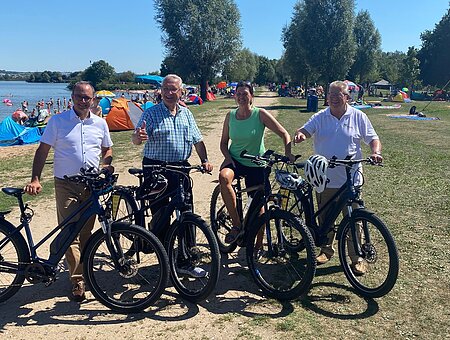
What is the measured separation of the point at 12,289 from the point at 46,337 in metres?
0.78

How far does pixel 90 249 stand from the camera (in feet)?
12.3

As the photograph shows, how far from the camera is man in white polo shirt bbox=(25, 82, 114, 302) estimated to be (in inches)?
151

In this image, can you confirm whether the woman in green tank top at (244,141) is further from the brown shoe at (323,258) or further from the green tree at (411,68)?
the green tree at (411,68)

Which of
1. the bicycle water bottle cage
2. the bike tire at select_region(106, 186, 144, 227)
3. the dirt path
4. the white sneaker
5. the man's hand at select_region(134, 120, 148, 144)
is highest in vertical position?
the man's hand at select_region(134, 120, 148, 144)

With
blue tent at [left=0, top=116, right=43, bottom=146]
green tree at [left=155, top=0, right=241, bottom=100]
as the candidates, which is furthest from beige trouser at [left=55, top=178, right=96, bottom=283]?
green tree at [left=155, top=0, right=241, bottom=100]

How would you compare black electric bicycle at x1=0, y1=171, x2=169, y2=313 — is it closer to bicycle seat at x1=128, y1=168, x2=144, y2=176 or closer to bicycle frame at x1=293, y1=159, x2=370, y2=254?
bicycle seat at x1=128, y1=168, x2=144, y2=176

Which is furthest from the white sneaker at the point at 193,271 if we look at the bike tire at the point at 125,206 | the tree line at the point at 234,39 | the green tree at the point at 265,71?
the green tree at the point at 265,71

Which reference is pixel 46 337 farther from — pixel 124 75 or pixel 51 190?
pixel 124 75

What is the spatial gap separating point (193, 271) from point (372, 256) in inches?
64.4

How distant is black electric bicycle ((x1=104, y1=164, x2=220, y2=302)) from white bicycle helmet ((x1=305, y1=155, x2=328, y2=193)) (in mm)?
1009

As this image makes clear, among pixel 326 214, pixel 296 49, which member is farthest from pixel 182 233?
pixel 296 49

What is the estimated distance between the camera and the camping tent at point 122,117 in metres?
18.3

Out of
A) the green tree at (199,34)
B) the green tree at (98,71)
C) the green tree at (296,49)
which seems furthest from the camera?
the green tree at (98,71)

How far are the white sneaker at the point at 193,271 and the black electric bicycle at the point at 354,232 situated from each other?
953 mm
